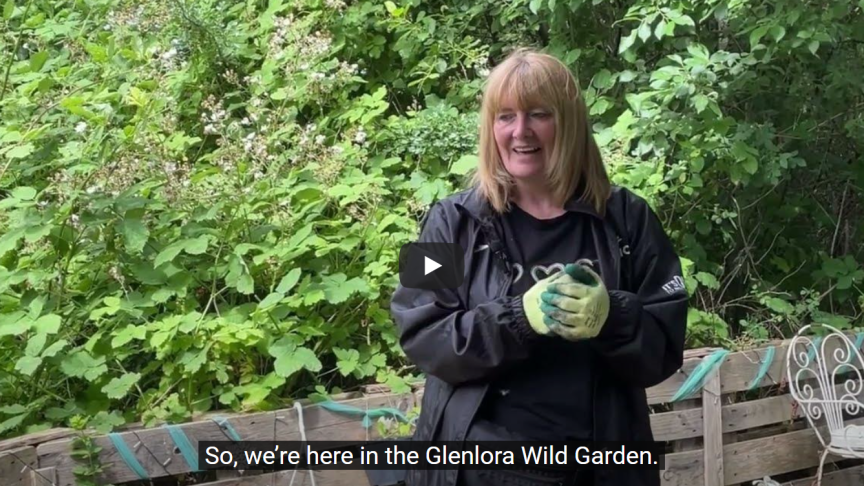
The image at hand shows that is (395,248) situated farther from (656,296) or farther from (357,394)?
Answer: (656,296)

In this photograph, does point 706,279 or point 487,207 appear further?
point 706,279

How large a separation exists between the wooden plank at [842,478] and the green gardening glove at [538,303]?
275 centimetres

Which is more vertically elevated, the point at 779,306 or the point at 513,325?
the point at 513,325

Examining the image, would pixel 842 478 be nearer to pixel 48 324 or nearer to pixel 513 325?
pixel 513 325

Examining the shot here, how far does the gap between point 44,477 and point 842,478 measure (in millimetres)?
3429

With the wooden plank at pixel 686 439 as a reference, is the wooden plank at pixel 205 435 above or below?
above

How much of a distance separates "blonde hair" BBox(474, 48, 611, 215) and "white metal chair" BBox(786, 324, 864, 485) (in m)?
2.38

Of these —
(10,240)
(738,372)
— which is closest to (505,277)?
(10,240)

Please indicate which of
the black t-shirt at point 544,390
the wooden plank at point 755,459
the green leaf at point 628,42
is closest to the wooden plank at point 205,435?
the black t-shirt at point 544,390

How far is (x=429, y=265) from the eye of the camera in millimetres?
1812

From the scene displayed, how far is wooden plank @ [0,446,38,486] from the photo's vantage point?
7.62 ft

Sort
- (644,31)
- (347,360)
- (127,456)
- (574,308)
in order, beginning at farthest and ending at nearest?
1. (644,31)
2. (347,360)
3. (127,456)
4. (574,308)

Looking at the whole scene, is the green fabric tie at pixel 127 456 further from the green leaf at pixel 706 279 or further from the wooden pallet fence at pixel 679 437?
the green leaf at pixel 706 279

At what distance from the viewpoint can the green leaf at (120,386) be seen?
2.68 metres
